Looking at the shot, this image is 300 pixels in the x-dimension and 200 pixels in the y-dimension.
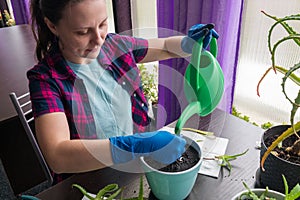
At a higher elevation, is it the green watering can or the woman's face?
the woman's face

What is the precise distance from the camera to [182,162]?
0.60 meters

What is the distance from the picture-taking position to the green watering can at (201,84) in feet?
1.96

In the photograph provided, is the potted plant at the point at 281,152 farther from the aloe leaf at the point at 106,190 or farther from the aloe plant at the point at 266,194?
the aloe leaf at the point at 106,190

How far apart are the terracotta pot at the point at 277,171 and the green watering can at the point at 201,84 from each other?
151 millimetres

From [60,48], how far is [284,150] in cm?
64

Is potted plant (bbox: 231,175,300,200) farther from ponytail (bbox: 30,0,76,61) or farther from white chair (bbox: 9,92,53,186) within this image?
white chair (bbox: 9,92,53,186)

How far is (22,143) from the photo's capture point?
1.34 metres

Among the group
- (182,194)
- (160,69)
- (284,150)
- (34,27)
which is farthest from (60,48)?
(284,150)

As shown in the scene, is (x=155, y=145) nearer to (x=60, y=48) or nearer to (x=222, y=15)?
(x=60, y=48)

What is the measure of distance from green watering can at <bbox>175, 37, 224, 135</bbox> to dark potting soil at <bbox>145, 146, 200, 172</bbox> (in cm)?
7

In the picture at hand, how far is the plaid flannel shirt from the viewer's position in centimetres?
73

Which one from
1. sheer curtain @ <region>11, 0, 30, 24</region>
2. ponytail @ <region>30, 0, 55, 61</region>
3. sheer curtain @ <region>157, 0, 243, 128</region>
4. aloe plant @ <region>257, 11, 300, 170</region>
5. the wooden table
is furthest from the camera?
sheer curtain @ <region>11, 0, 30, 24</region>

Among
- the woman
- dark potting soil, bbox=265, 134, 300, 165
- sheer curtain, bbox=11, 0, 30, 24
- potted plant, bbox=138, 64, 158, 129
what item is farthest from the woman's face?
sheer curtain, bbox=11, 0, 30, 24

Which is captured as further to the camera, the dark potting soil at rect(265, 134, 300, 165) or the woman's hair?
the woman's hair
